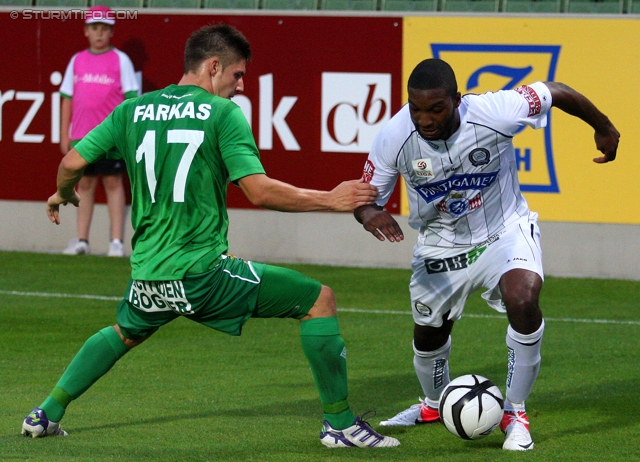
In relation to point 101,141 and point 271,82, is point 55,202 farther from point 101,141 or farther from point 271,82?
point 271,82

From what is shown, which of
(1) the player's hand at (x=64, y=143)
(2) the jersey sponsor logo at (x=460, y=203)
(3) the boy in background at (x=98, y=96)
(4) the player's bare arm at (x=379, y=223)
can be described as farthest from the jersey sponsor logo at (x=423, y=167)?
(1) the player's hand at (x=64, y=143)

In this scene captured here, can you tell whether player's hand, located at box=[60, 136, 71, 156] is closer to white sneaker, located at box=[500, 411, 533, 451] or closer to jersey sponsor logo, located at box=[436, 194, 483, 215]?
jersey sponsor logo, located at box=[436, 194, 483, 215]

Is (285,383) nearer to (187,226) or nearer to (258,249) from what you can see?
(187,226)

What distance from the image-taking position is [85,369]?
5.50m

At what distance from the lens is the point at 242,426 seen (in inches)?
231

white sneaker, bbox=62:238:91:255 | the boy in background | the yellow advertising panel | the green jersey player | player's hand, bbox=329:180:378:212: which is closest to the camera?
player's hand, bbox=329:180:378:212

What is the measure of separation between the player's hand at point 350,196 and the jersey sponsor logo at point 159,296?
852 millimetres

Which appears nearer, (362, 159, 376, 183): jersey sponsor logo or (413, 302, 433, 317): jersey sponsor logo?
(362, 159, 376, 183): jersey sponsor logo

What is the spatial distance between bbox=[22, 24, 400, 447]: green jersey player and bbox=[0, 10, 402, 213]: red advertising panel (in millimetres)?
6615

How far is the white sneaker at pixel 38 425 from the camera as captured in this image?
5.46 meters

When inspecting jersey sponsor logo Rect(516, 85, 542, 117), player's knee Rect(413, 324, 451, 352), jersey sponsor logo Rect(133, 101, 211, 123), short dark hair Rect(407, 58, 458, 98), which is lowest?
player's knee Rect(413, 324, 451, 352)

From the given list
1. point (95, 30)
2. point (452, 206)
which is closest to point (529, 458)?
point (452, 206)

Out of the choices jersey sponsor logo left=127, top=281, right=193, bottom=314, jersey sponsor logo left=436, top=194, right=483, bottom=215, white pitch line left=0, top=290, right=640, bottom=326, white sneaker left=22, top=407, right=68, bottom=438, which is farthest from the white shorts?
white pitch line left=0, top=290, right=640, bottom=326

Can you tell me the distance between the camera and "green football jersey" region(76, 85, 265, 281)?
201 inches
